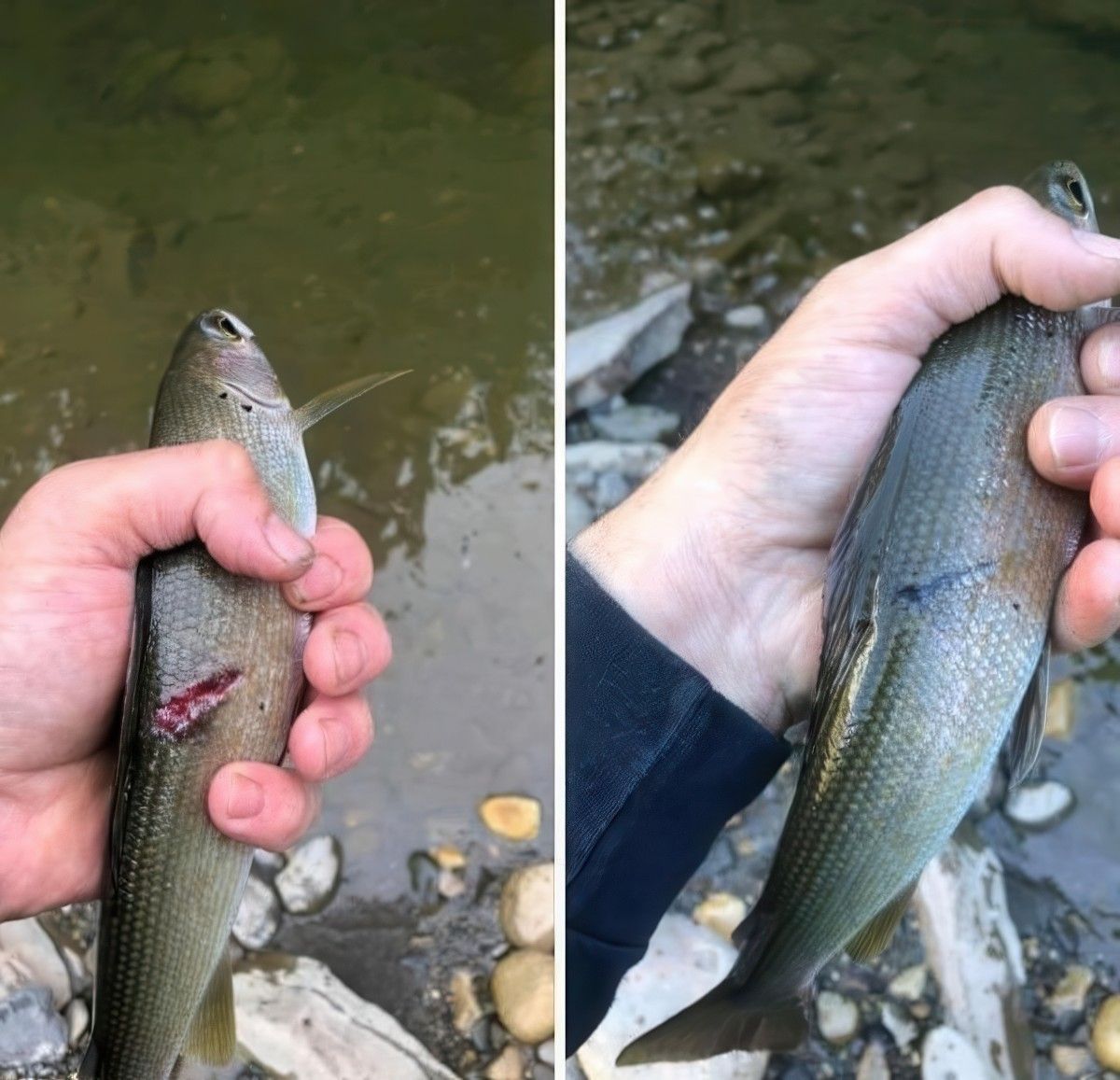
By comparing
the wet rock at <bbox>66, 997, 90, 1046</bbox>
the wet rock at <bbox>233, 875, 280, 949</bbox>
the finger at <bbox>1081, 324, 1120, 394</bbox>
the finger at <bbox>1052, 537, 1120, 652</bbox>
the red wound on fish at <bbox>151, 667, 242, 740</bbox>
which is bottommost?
the wet rock at <bbox>66, 997, 90, 1046</bbox>

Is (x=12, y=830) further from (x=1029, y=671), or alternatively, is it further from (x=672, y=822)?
(x=1029, y=671)

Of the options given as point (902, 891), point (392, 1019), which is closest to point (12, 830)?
point (392, 1019)

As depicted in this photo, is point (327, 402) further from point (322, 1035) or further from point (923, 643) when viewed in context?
point (322, 1035)

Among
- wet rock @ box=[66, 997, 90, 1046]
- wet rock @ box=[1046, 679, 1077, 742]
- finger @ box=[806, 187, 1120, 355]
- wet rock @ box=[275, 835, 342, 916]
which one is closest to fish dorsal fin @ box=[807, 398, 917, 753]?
finger @ box=[806, 187, 1120, 355]

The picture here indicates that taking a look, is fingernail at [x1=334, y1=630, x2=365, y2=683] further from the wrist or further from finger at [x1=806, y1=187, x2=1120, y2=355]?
finger at [x1=806, y1=187, x2=1120, y2=355]

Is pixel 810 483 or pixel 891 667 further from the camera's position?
pixel 810 483

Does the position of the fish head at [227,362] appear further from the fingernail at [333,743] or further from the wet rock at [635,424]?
the wet rock at [635,424]
